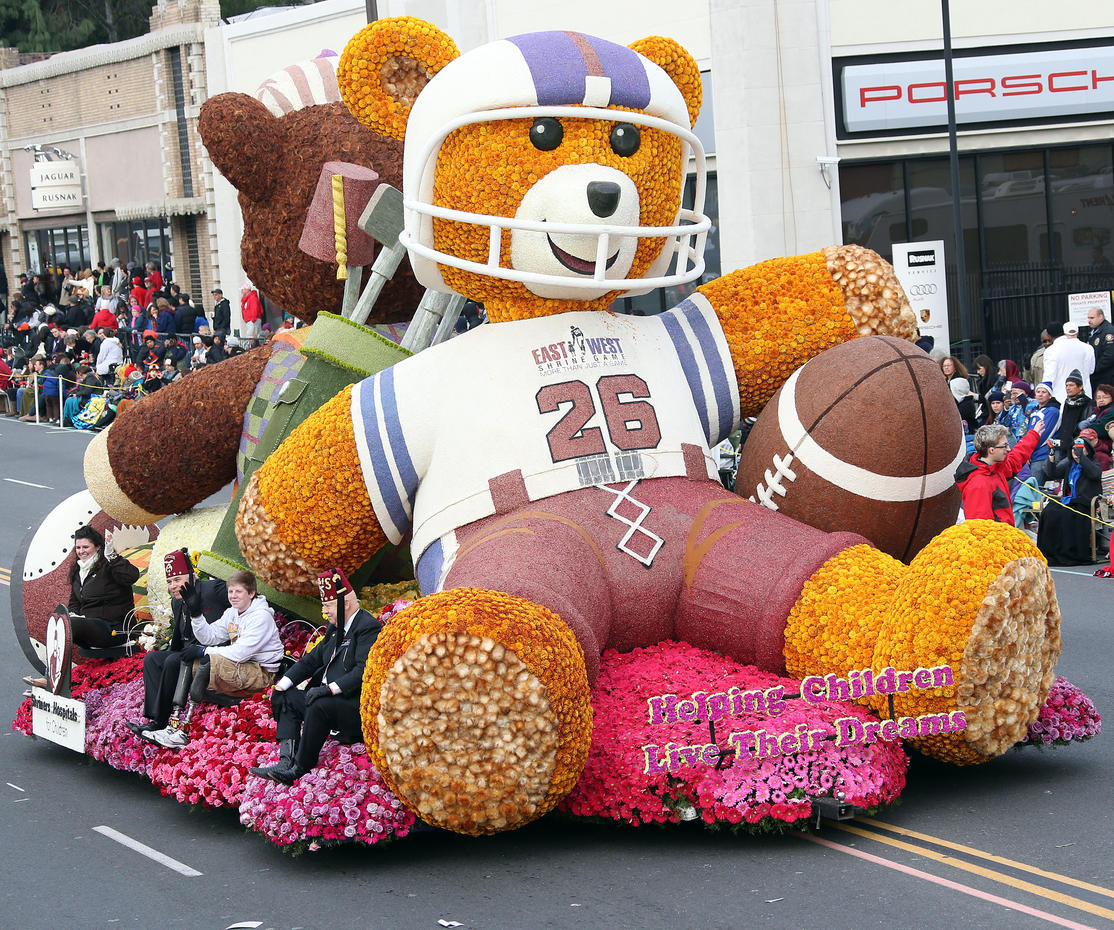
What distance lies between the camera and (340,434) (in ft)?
23.7

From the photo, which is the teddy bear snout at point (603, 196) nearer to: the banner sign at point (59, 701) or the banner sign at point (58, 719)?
the banner sign at point (59, 701)

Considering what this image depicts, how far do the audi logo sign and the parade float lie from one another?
14352 mm

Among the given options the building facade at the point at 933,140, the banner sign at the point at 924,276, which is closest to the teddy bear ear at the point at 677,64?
the banner sign at the point at 924,276

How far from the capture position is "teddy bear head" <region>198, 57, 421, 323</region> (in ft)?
27.8

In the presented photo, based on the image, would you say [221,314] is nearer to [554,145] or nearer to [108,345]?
[108,345]

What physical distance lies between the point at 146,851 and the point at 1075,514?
29.3 feet

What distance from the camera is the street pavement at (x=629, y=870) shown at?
5594 millimetres

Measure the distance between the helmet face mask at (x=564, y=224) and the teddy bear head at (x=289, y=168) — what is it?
1.45m

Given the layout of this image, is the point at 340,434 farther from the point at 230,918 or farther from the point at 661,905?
the point at 661,905

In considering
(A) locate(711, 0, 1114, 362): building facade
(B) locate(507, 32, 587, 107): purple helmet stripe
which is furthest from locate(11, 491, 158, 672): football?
(A) locate(711, 0, 1114, 362): building facade

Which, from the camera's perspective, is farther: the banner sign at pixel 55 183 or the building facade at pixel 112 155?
the banner sign at pixel 55 183

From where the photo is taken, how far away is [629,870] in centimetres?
603

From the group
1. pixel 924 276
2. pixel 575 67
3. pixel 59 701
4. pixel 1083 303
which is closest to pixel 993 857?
pixel 575 67

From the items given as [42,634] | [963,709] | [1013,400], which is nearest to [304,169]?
[42,634]
